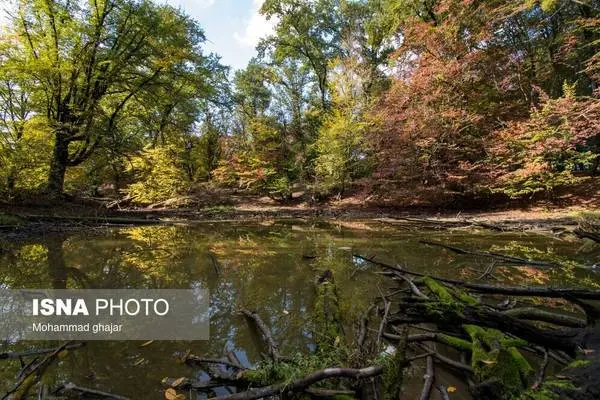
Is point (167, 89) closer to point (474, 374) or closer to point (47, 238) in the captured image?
point (47, 238)

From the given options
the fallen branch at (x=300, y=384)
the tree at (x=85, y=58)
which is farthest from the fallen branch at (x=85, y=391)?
the tree at (x=85, y=58)

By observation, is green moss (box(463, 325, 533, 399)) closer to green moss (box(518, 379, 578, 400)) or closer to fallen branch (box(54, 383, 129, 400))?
green moss (box(518, 379, 578, 400))

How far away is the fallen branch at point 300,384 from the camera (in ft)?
5.73

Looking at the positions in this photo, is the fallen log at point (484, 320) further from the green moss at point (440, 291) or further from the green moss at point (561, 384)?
the green moss at point (561, 384)

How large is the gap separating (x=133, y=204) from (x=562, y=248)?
65.8ft

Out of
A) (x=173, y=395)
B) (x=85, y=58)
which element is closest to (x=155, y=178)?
(x=85, y=58)

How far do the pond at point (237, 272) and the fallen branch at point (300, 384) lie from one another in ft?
2.12

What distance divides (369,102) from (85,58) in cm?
1424

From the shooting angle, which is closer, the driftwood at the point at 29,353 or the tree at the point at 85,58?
the driftwood at the point at 29,353

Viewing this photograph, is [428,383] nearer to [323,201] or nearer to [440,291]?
[440,291]

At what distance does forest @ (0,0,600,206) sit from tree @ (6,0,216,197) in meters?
0.06

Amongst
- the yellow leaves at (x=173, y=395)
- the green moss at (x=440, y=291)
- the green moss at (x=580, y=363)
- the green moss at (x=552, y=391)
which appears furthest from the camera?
the green moss at (x=440, y=291)

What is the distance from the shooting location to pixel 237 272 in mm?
5520

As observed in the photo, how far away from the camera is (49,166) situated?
12922 millimetres
